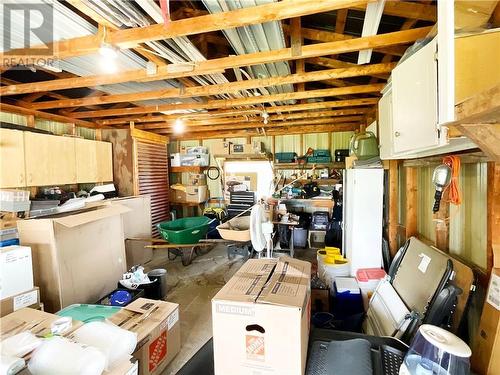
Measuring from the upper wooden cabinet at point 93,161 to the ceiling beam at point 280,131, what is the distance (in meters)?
2.00

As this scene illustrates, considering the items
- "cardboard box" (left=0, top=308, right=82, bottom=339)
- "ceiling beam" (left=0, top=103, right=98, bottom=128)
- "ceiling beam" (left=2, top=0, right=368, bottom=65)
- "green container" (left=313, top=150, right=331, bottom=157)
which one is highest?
"ceiling beam" (left=0, top=103, right=98, bottom=128)

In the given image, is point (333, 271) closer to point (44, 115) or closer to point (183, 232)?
point (183, 232)

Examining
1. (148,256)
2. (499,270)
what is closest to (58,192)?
(148,256)

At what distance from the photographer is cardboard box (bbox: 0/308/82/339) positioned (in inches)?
60.8

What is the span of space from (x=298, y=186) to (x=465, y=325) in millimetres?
3856

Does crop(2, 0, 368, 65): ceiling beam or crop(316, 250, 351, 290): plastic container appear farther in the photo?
crop(316, 250, 351, 290): plastic container

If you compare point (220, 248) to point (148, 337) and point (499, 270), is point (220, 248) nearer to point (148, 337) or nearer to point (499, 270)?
point (148, 337)

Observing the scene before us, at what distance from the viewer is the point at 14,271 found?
2057 mm

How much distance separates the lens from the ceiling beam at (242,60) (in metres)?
1.76

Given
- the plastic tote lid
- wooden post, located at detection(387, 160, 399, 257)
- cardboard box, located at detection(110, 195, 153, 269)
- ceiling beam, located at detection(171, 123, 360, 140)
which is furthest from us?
ceiling beam, located at detection(171, 123, 360, 140)

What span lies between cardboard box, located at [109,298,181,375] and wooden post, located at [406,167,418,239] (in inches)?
96.1

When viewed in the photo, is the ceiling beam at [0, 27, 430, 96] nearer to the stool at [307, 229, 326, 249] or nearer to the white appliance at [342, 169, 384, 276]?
the white appliance at [342, 169, 384, 276]

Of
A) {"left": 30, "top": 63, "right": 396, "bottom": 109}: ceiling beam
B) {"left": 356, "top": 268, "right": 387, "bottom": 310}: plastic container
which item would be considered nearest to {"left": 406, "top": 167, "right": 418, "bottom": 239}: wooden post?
{"left": 356, "top": 268, "right": 387, "bottom": 310}: plastic container

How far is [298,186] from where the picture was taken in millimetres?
5383
